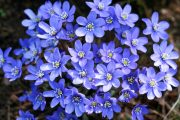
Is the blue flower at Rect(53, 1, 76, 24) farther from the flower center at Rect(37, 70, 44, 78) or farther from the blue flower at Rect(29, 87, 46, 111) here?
the blue flower at Rect(29, 87, 46, 111)

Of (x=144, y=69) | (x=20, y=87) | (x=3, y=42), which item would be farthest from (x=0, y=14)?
(x=144, y=69)

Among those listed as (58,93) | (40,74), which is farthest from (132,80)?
(40,74)

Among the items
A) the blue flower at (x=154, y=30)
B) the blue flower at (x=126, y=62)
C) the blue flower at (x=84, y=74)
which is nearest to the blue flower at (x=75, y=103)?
the blue flower at (x=84, y=74)

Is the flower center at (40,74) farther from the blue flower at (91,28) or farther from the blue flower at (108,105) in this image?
the blue flower at (108,105)

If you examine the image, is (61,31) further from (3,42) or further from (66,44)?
(3,42)

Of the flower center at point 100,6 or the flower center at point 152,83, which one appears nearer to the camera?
the flower center at point 152,83

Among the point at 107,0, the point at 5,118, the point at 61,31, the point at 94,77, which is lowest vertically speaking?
the point at 5,118

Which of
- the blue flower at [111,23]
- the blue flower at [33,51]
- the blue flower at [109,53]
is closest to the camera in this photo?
the blue flower at [109,53]

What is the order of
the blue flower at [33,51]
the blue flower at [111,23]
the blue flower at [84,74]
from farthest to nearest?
the blue flower at [33,51]
the blue flower at [111,23]
the blue flower at [84,74]
